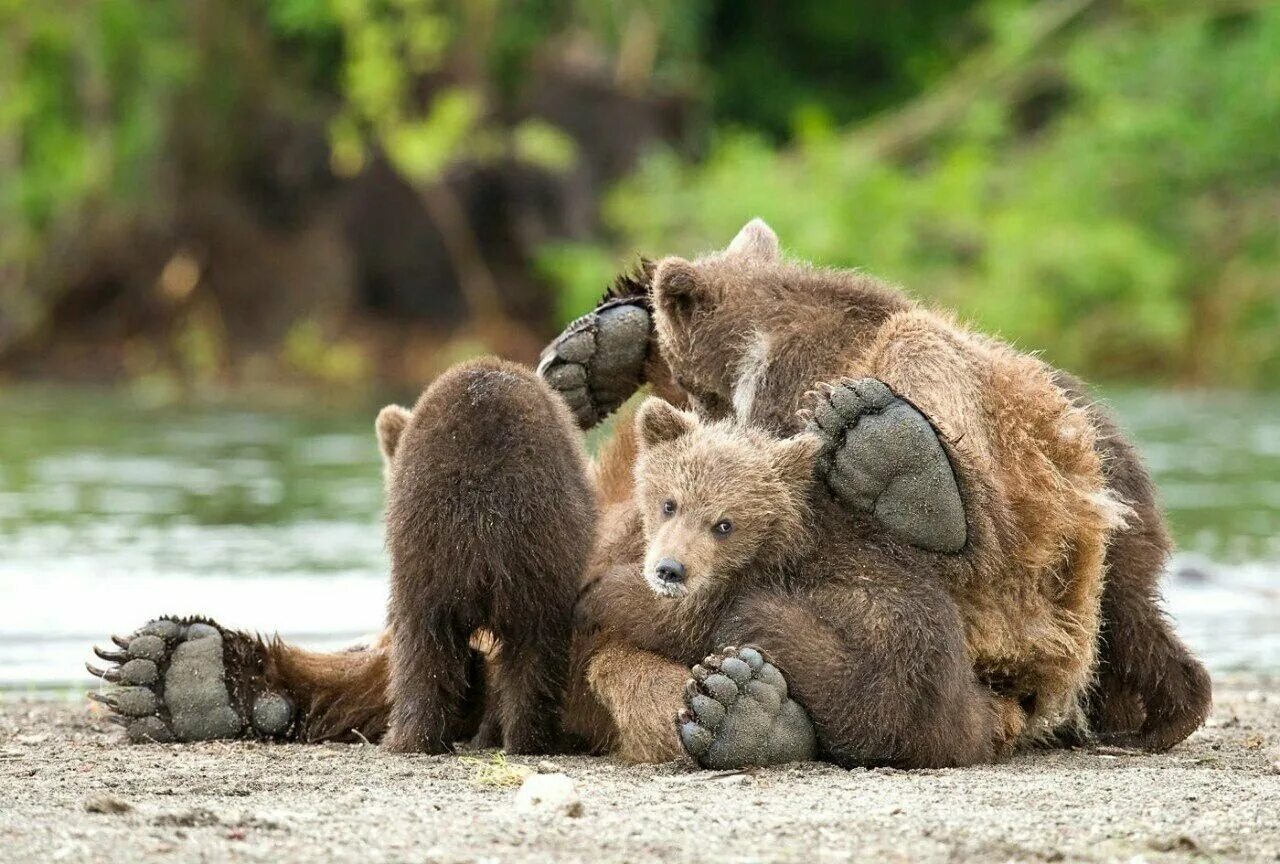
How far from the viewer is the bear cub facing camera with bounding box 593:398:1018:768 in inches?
183

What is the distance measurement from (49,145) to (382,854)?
65.7 feet

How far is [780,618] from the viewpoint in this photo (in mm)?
4777

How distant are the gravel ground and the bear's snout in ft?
1.44

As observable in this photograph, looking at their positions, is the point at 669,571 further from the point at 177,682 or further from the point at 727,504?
the point at 177,682

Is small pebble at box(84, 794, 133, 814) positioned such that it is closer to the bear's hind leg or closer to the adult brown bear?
the adult brown bear

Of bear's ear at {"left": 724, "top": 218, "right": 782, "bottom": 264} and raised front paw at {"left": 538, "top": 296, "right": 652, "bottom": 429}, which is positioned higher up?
bear's ear at {"left": 724, "top": 218, "right": 782, "bottom": 264}

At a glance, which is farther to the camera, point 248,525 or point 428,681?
point 248,525

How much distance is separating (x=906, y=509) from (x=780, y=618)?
388 mm

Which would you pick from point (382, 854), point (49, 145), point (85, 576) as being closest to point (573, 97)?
point (49, 145)

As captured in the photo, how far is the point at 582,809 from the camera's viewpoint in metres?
4.07

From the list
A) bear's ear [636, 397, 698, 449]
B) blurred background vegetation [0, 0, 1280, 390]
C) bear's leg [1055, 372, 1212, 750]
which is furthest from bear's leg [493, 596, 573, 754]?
blurred background vegetation [0, 0, 1280, 390]

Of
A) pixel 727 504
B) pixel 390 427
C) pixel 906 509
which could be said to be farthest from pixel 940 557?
pixel 390 427

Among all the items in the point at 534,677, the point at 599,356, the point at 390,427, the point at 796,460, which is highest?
the point at 599,356

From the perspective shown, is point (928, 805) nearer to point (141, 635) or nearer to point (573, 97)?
point (141, 635)
